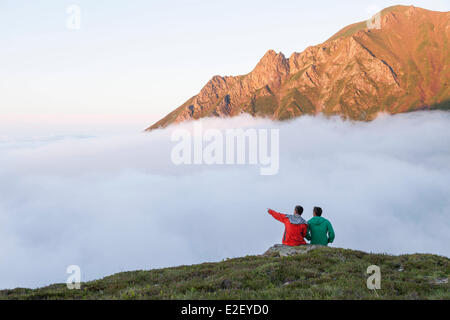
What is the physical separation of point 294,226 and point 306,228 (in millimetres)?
792

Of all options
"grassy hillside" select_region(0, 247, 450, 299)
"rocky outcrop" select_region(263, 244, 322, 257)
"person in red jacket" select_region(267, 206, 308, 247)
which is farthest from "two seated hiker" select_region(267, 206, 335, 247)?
"grassy hillside" select_region(0, 247, 450, 299)

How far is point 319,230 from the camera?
18328 mm

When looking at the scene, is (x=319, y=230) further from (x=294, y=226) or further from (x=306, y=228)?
(x=294, y=226)

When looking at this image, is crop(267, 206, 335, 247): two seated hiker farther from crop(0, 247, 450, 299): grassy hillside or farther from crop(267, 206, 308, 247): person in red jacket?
crop(0, 247, 450, 299): grassy hillside

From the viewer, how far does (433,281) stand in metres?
12.8

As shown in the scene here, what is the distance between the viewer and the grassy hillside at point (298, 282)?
10.1 m
